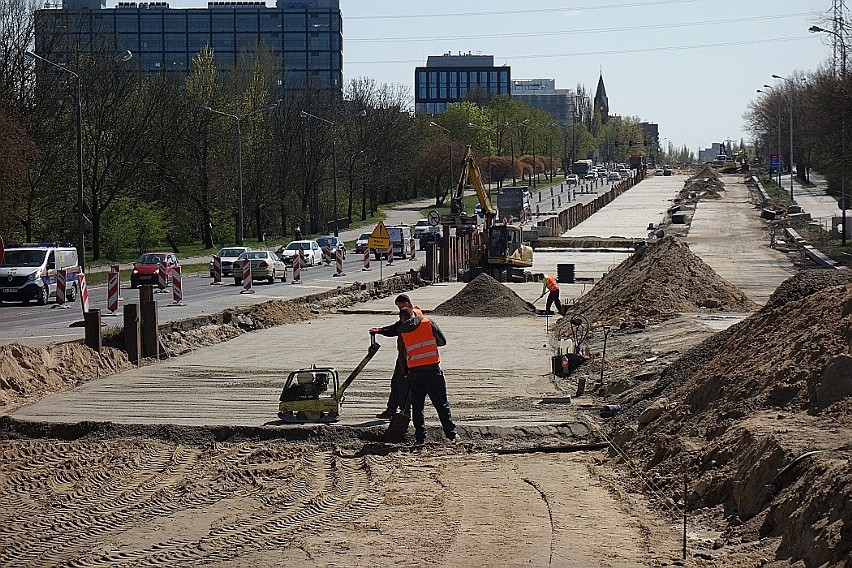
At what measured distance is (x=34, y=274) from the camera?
119 ft

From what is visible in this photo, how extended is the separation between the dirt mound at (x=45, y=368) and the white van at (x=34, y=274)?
15.5 m

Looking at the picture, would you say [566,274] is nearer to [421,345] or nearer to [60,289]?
[60,289]

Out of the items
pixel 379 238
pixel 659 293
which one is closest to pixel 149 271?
pixel 379 238

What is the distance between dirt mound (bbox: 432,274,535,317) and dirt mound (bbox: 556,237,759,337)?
6.62ft

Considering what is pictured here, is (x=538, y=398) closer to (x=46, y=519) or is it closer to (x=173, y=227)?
(x=46, y=519)

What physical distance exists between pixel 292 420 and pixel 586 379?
609 cm

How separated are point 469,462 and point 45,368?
8.96 m

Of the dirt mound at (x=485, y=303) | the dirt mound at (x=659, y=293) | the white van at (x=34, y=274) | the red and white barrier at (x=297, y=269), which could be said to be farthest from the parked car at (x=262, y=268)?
the dirt mound at (x=659, y=293)

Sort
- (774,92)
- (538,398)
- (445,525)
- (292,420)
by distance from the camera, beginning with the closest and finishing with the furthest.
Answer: (445,525), (292,420), (538,398), (774,92)

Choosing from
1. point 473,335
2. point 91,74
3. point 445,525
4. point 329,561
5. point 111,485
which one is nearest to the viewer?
point 329,561

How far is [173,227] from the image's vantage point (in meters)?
69.4

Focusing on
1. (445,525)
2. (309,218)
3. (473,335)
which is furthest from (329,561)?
(309,218)

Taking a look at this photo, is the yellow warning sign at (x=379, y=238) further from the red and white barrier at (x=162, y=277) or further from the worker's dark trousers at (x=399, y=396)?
the worker's dark trousers at (x=399, y=396)

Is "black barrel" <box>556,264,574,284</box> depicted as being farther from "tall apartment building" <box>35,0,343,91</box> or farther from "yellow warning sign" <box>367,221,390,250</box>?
"tall apartment building" <box>35,0,343,91</box>
